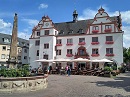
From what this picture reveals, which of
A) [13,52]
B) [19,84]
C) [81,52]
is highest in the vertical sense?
[81,52]

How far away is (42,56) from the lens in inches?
1764

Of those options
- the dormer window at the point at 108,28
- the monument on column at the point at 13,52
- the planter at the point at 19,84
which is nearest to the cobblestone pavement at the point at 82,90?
the planter at the point at 19,84

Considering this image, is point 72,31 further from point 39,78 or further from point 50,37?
point 39,78

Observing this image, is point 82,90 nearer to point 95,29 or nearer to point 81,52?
point 81,52

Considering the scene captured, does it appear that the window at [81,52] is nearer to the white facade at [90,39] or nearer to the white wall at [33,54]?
the white facade at [90,39]

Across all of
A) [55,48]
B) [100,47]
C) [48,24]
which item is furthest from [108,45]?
[48,24]

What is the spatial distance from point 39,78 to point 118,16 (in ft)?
114

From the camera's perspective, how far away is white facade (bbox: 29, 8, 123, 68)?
38.3m

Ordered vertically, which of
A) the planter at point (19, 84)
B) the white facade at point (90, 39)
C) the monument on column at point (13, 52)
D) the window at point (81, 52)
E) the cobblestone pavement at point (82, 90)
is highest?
the white facade at point (90, 39)

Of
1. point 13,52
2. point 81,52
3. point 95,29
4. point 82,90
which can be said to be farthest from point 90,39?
point 82,90

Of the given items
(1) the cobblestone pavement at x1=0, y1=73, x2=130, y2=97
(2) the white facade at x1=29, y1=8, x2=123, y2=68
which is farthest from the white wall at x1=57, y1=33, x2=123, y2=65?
(1) the cobblestone pavement at x1=0, y1=73, x2=130, y2=97

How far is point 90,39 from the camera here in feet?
135

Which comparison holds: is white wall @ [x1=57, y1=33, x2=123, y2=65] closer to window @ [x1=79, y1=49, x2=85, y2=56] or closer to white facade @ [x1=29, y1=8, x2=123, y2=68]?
white facade @ [x1=29, y1=8, x2=123, y2=68]

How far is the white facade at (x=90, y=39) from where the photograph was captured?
126 ft
